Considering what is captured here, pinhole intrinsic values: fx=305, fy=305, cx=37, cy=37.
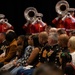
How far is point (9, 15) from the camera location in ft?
34.6

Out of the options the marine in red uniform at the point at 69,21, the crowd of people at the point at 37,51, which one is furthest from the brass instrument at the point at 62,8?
the crowd of people at the point at 37,51

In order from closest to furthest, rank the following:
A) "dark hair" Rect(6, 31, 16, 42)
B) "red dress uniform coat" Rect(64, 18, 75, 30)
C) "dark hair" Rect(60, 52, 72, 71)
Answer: "dark hair" Rect(60, 52, 72, 71)
"dark hair" Rect(6, 31, 16, 42)
"red dress uniform coat" Rect(64, 18, 75, 30)

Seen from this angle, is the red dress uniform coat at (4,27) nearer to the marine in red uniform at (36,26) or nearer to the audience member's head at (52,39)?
the marine in red uniform at (36,26)

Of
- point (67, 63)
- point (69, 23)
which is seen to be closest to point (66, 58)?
point (67, 63)

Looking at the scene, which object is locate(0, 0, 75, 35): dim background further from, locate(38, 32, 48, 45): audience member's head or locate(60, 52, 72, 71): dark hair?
locate(60, 52, 72, 71): dark hair

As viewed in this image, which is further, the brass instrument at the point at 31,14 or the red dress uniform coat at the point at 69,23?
the brass instrument at the point at 31,14

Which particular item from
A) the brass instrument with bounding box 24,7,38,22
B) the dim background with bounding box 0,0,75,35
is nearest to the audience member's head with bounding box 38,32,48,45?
the brass instrument with bounding box 24,7,38,22

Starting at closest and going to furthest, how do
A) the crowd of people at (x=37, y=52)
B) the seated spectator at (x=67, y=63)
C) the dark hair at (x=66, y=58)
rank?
the seated spectator at (x=67, y=63) < the dark hair at (x=66, y=58) < the crowd of people at (x=37, y=52)

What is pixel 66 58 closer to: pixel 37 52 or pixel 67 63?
pixel 67 63

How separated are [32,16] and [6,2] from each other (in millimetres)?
2688

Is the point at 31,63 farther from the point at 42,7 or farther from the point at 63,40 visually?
the point at 42,7

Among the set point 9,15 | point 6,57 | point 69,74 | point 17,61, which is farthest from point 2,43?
point 9,15

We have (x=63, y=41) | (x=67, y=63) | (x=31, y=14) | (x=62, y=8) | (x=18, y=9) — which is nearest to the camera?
(x=67, y=63)

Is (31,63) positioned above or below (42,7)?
below
